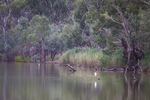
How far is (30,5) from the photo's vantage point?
63.0m

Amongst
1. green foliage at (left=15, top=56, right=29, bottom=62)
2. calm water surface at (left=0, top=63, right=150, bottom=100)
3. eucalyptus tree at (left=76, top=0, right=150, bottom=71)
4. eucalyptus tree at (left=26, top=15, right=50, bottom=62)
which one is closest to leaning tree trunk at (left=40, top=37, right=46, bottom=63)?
eucalyptus tree at (left=26, top=15, right=50, bottom=62)

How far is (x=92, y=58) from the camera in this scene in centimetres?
3747

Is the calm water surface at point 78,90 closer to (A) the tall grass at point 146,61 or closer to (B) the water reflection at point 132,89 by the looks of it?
(B) the water reflection at point 132,89

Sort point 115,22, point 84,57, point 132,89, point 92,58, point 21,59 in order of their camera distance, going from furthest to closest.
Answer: point 21,59, point 84,57, point 92,58, point 115,22, point 132,89

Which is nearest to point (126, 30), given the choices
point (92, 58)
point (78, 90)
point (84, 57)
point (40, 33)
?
point (92, 58)

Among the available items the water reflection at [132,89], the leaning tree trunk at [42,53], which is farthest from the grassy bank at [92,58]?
the leaning tree trunk at [42,53]

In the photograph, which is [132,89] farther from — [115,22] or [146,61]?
[115,22]

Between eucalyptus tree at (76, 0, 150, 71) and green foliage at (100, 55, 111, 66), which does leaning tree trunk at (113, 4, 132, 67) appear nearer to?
eucalyptus tree at (76, 0, 150, 71)

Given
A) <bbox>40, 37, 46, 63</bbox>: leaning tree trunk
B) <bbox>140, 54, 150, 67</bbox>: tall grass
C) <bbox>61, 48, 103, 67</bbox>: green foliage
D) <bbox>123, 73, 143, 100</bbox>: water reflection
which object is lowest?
<bbox>123, 73, 143, 100</bbox>: water reflection

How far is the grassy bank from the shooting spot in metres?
34.2

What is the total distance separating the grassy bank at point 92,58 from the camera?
34188 millimetres

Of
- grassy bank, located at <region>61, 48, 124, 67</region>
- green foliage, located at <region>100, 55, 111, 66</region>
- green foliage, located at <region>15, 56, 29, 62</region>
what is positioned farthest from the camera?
green foliage, located at <region>15, 56, 29, 62</region>

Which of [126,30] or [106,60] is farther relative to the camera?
[106,60]

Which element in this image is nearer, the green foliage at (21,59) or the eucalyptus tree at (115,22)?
the eucalyptus tree at (115,22)
